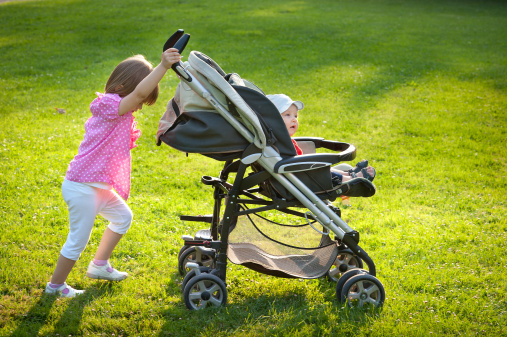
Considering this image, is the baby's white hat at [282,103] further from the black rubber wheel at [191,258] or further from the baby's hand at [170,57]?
the black rubber wheel at [191,258]

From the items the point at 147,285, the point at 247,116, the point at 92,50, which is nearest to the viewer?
the point at 247,116

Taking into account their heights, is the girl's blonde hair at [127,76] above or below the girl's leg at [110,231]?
above

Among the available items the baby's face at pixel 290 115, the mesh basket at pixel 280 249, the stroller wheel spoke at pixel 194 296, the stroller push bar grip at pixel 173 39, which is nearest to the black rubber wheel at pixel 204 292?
the stroller wheel spoke at pixel 194 296

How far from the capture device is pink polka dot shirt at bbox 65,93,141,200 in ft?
10.9

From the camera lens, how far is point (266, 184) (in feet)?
11.9

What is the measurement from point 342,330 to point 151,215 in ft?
7.73

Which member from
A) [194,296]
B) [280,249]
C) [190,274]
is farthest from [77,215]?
[280,249]

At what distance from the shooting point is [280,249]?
3969 mm

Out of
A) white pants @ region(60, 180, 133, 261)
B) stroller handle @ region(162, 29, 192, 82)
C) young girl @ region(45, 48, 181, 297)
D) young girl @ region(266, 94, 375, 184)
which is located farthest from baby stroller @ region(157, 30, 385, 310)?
white pants @ region(60, 180, 133, 261)

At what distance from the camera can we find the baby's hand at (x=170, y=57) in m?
3.01

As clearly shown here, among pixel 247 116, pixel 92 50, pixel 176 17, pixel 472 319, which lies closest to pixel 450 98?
pixel 472 319

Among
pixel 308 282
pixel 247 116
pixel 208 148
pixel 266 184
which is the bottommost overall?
pixel 308 282

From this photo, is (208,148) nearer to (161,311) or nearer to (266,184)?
(266,184)

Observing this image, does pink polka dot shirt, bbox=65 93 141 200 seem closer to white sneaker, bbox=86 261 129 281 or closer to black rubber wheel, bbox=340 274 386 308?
white sneaker, bbox=86 261 129 281
